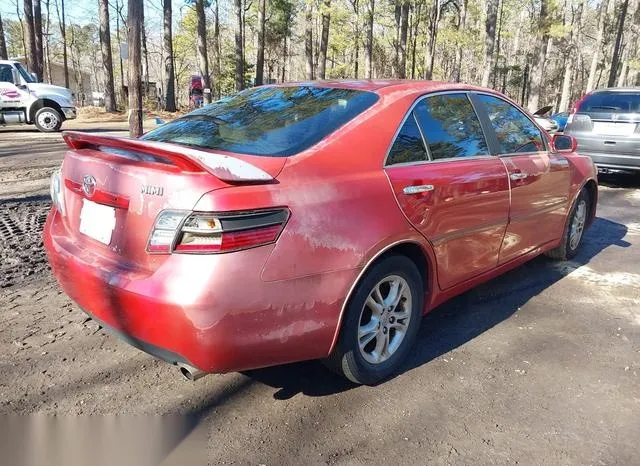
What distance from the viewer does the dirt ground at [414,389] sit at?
2.36 metres

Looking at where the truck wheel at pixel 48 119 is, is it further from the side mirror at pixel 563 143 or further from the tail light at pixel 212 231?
the tail light at pixel 212 231

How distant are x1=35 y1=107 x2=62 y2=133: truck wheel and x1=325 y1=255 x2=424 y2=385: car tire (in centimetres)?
1531

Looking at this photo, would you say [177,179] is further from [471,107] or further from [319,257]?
[471,107]

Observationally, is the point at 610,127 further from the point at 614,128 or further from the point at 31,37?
the point at 31,37

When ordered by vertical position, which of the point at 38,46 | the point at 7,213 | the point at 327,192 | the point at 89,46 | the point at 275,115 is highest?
the point at 89,46

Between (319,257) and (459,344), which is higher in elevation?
(319,257)

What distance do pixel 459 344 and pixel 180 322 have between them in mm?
1943

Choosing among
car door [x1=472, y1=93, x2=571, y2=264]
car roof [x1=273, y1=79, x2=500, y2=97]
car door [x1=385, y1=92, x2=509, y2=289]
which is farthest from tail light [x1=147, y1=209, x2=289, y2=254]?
car door [x1=472, y1=93, x2=571, y2=264]

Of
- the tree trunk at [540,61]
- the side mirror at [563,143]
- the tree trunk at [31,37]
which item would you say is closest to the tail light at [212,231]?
the side mirror at [563,143]

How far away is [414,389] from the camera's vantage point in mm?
2814

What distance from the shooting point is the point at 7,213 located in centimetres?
577

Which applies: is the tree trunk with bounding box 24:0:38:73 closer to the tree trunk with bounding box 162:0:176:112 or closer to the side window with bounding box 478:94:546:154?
the tree trunk with bounding box 162:0:176:112

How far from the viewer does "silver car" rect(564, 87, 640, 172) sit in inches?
330

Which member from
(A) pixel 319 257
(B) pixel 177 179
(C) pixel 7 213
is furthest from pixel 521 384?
(C) pixel 7 213
